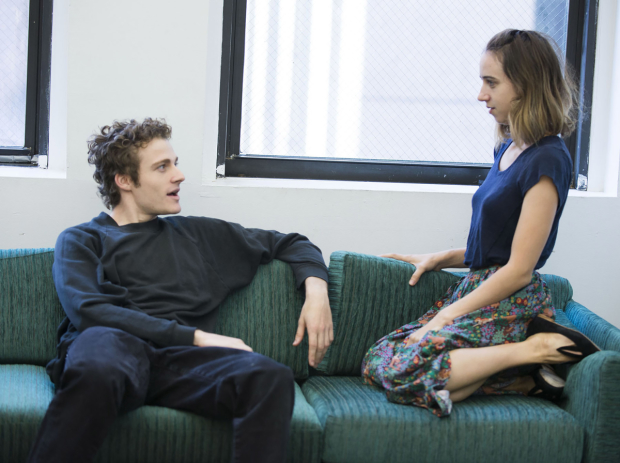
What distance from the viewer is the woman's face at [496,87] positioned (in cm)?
180

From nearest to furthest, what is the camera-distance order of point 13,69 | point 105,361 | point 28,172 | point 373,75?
point 105,361 → point 28,172 → point 13,69 → point 373,75

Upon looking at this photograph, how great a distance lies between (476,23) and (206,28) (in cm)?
120

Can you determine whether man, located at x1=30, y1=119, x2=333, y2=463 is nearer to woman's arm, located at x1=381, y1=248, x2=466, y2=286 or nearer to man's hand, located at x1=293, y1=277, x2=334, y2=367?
man's hand, located at x1=293, y1=277, x2=334, y2=367

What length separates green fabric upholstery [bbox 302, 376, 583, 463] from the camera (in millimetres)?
1572

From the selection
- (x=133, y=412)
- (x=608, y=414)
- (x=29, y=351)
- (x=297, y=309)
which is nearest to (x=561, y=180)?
(x=608, y=414)

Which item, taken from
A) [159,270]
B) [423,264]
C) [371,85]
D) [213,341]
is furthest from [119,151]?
[371,85]

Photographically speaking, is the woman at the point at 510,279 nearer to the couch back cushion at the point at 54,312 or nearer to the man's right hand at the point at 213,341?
the couch back cushion at the point at 54,312

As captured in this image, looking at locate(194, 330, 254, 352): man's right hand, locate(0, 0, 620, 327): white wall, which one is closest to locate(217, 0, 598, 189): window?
locate(0, 0, 620, 327): white wall

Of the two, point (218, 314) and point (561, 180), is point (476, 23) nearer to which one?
point (561, 180)

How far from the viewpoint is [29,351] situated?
1.88 m

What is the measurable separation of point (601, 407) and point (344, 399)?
0.69 metres

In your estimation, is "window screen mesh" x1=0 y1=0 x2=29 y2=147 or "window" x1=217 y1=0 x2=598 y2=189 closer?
"window screen mesh" x1=0 y1=0 x2=29 y2=147

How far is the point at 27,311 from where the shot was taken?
1.88 meters

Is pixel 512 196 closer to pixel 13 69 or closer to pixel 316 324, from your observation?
pixel 316 324
